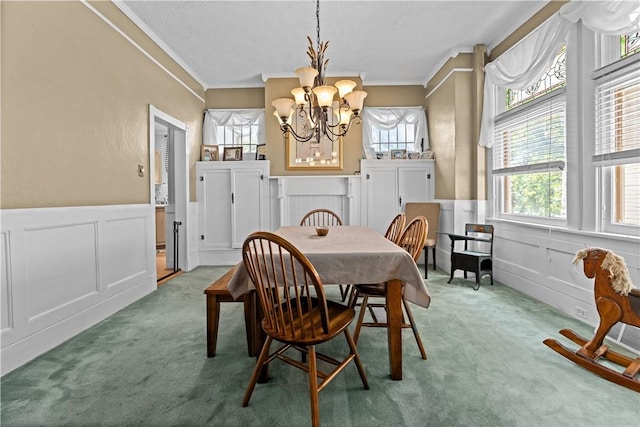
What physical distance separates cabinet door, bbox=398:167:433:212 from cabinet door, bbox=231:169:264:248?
222cm

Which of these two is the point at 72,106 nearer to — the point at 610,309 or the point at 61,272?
the point at 61,272

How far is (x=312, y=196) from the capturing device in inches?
191

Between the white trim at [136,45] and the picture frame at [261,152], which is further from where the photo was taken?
the picture frame at [261,152]

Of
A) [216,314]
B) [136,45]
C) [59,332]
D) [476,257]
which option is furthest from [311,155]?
[59,332]

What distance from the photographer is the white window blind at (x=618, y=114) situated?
7.29 feet

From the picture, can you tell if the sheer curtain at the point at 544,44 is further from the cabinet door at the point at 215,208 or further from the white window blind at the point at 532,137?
the cabinet door at the point at 215,208

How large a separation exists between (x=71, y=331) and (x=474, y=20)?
4829 mm

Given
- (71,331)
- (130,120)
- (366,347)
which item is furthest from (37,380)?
(130,120)

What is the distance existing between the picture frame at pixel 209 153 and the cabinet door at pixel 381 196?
247cm

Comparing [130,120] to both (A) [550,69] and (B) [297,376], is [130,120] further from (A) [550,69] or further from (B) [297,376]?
(A) [550,69]

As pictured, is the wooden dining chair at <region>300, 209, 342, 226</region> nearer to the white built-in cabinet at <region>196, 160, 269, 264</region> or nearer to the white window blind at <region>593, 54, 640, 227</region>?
the white built-in cabinet at <region>196, 160, 269, 264</region>

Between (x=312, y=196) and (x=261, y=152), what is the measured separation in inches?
44.2

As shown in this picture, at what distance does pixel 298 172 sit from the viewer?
191 inches

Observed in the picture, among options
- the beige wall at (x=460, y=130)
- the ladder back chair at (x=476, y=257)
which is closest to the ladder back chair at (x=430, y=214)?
the beige wall at (x=460, y=130)
